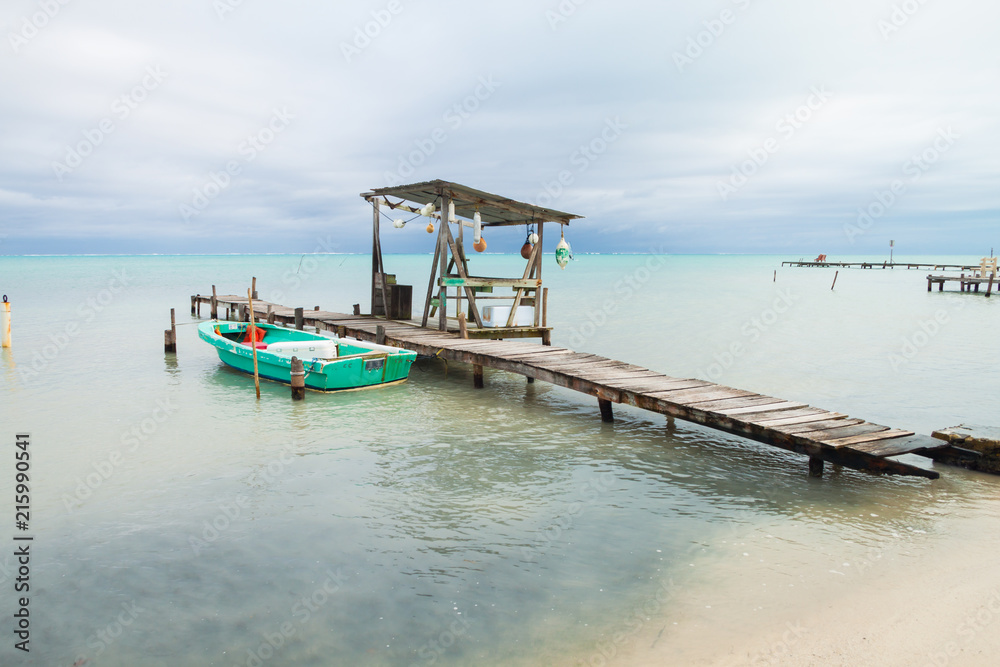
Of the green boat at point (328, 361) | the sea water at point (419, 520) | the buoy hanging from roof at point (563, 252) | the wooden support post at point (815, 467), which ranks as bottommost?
the sea water at point (419, 520)

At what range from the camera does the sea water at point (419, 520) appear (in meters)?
4.48

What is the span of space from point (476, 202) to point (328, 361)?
17.7 ft

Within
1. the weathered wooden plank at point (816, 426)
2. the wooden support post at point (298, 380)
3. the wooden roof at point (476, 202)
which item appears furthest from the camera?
the wooden roof at point (476, 202)

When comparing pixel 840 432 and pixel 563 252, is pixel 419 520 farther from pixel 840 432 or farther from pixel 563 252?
pixel 563 252

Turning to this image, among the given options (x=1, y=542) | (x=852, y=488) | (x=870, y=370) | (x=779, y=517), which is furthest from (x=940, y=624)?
(x=870, y=370)

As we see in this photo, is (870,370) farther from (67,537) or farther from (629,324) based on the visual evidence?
(67,537)

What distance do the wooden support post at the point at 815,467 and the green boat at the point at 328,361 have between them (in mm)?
7998

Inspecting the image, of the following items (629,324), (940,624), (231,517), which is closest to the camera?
(940,624)

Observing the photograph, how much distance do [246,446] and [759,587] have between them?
7.15m

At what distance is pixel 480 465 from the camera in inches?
320

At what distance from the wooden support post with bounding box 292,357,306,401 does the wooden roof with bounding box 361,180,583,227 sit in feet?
16.4

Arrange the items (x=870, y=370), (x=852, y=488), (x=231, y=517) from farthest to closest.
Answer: (x=870, y=370) → (x=852, y=488) → (x=231, y=517)

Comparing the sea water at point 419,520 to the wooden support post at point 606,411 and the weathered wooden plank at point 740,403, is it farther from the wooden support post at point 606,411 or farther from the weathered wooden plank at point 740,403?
the weathered wooden plank at point 740,403

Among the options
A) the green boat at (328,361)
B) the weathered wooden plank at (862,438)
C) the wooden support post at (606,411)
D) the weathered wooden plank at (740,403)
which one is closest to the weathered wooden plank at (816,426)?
the weathered wooden plank at (862,438)
